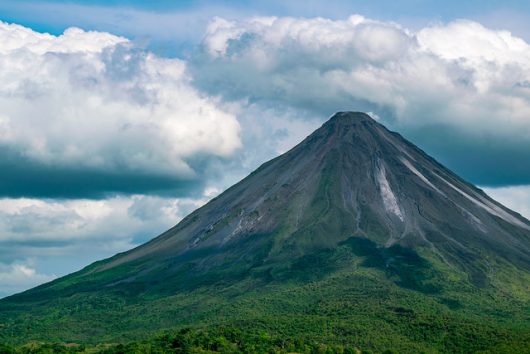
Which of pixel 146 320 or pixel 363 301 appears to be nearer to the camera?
pixel 363 301

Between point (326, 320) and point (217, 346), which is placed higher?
point (326, 320)

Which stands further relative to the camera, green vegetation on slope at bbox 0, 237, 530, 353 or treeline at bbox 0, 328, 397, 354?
green vegetation on slope at bbox 0, 237, 530, 353

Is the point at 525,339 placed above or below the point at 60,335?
below

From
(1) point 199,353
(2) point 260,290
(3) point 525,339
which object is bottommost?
(3) point 525,339

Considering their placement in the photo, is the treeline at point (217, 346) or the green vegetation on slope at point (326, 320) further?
the green vegetation on slope at point (326, 320)

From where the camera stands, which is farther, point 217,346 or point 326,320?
point 326,320

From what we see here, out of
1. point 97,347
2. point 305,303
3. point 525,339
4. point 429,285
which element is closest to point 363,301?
point 305,303

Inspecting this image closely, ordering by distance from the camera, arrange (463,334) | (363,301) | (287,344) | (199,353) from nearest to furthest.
Answer: (199,353) < (287,344) < (463,334) < (363,301)

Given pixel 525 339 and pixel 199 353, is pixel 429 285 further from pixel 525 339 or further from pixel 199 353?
pixel 199 353

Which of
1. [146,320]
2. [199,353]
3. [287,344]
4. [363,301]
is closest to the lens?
[199,353]
